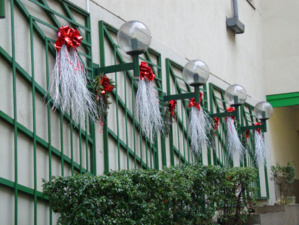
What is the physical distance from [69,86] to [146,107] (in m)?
1.26

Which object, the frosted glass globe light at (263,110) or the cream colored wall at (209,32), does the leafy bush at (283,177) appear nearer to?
the cream colored wall at (209,32)

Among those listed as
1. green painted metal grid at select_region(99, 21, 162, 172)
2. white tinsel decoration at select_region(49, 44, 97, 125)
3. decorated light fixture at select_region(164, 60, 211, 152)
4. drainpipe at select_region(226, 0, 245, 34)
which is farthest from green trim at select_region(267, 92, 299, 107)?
white tinsel decoration at select_region(49, 44, 97, 125)

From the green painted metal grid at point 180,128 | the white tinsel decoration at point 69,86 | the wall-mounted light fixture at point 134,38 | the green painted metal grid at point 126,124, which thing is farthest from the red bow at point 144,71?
the white tinsel decoration at point 69,86

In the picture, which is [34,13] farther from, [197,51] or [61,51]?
[197,51]

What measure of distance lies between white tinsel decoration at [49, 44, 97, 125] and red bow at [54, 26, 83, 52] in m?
0.04

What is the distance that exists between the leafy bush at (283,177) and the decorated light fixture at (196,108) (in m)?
2.59

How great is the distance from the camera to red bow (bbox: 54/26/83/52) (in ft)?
15.1

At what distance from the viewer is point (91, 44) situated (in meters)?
5.16

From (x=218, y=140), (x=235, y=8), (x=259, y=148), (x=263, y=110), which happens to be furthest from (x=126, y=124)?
(x=235, y=8)

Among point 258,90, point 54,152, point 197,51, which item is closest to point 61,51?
point 54,152

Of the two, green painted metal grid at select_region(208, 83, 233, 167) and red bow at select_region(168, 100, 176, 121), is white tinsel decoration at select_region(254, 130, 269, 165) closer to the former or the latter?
green painted metal grid at select_region(208, 83, 233, 167)

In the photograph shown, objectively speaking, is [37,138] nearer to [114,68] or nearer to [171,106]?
[114,68]

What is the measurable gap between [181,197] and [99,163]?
832 mm

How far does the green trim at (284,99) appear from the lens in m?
10.5
